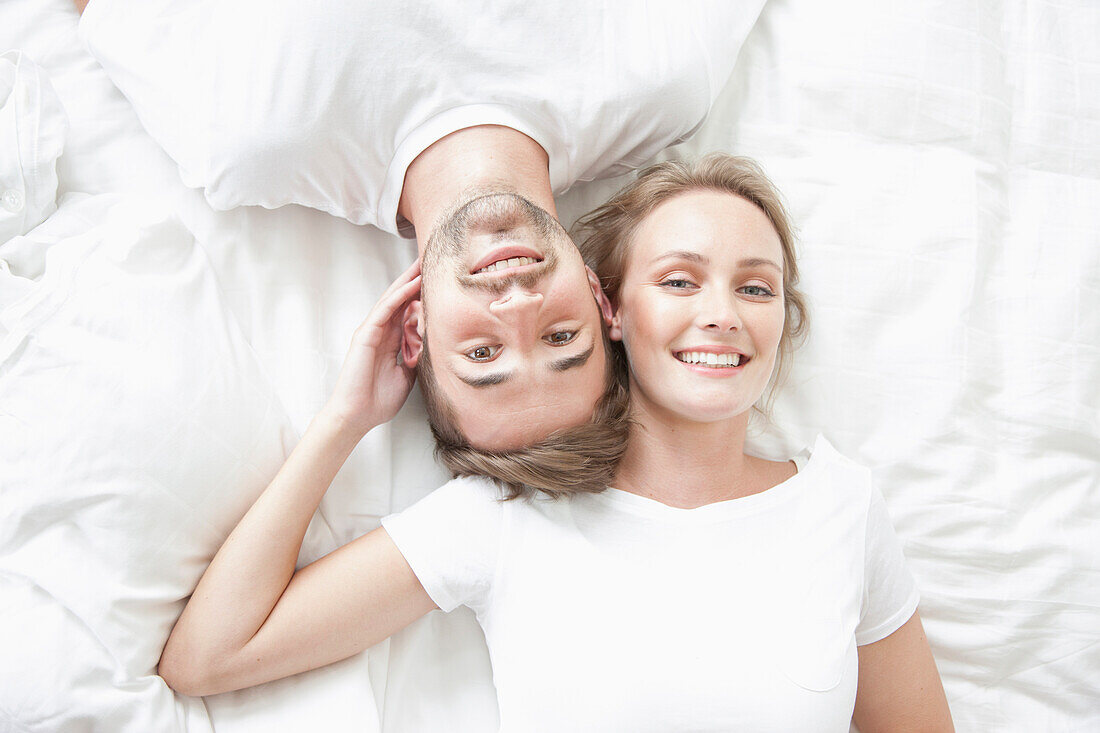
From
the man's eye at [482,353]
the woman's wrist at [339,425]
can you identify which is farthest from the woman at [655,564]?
the man's eye at [482,353]

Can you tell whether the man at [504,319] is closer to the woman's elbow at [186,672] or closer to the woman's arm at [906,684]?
the woman's elbow at [186,672]

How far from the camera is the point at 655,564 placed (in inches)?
51.8

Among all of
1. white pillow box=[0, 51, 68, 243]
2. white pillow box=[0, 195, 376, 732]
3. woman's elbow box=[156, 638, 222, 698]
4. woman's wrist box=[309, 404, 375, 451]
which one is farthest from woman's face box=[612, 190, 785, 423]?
white pillow box=[0, 51, 68, 243]

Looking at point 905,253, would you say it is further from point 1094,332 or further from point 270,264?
point 270,264

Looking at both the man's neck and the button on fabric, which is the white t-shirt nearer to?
the man's neck

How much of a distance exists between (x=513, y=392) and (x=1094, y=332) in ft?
3.90

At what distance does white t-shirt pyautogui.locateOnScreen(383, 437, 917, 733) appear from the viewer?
1.24 meters

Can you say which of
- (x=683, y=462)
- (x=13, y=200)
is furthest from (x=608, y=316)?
(x=13, y=200)

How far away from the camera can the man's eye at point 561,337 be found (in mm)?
1259

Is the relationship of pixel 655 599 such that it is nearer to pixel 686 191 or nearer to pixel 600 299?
pixel 600 299

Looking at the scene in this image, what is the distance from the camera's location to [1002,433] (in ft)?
5.16

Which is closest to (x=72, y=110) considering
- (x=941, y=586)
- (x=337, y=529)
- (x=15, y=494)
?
(x=15, y=494)

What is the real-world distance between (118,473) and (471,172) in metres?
0.74

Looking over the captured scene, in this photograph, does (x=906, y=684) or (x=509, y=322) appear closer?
(x=509, y=322)
